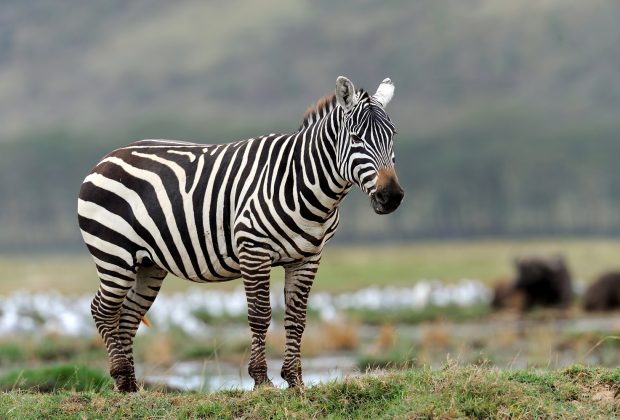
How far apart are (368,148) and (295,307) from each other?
1856 mm

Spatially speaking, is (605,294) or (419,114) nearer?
(605,294)

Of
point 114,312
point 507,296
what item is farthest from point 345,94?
point 507,296

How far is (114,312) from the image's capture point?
11180 mm

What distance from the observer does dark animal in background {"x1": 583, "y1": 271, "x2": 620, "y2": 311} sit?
3241 cm

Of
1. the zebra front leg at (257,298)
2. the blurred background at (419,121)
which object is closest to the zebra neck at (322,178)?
the zebra front leg at (257,298)

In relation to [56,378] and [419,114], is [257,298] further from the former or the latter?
[419,114]

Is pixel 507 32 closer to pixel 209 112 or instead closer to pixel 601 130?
pixel 601 130

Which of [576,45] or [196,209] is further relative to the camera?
[576,45]

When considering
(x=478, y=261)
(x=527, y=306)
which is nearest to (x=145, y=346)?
(x=527, y=306)

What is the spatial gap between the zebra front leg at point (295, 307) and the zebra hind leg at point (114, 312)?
161 centimetres

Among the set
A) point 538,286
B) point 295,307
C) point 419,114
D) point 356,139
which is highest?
point 419,114

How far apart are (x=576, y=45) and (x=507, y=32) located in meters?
14.3

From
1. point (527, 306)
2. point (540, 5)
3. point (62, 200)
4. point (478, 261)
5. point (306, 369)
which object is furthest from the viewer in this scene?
point (540, 5)

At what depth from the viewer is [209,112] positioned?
186750 mm
